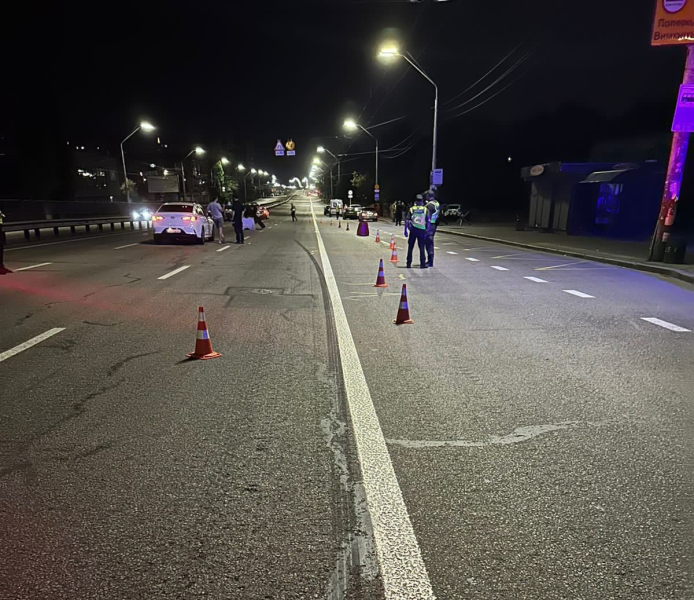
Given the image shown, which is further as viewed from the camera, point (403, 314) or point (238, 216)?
point (238, 216)

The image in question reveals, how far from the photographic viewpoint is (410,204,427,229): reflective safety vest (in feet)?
42.7

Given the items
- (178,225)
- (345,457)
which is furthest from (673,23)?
(178,225)

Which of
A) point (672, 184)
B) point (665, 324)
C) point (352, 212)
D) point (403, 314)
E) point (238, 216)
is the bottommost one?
point (352, 212)

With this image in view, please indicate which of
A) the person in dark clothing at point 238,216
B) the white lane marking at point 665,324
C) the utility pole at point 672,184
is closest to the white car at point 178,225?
the person in dark clothing at point 238,216

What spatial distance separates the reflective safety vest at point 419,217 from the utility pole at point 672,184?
6629 mm

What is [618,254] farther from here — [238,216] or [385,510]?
[385,510]

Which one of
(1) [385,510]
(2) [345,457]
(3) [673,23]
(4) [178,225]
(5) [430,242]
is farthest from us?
(4) [178,225]

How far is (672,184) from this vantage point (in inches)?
527

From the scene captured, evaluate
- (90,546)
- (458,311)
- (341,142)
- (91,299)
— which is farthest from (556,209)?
(341,142)

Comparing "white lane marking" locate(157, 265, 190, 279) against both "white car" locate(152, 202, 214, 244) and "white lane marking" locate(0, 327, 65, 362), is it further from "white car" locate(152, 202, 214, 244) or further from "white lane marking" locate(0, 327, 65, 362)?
"white car" locate(152, 202, 214, 244)

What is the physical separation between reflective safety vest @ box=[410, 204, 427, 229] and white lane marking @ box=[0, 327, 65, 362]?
874cm

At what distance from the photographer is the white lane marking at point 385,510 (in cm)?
234

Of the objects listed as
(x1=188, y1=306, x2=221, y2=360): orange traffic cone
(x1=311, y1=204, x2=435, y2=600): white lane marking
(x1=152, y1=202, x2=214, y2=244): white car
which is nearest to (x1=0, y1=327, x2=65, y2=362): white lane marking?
(x1=188, y1=306, x2=221, y2=360): orange traffic cone

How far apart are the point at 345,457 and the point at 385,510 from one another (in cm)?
65
